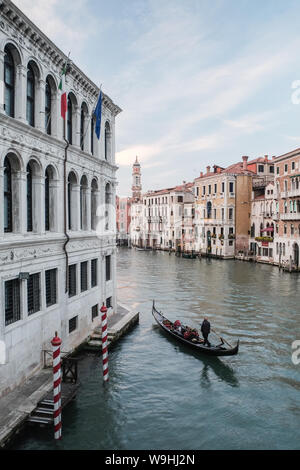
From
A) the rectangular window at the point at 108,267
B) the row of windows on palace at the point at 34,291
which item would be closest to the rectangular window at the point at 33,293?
the row of windows on palace at the point at 34,291

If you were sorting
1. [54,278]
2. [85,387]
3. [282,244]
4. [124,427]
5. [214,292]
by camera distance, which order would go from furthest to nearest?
[282,244]
[214,292]
[54,278]
[85,387]
[124,427]

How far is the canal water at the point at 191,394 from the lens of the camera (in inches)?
358

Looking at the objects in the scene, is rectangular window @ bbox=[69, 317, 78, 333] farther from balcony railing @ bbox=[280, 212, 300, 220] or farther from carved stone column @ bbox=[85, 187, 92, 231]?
balcony railing @ bbox=[280, 212, 300, 220]

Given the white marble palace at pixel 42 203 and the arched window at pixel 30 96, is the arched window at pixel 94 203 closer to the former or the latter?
the white marble palace at pixel 42 203

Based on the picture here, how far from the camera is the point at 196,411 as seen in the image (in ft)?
34.1

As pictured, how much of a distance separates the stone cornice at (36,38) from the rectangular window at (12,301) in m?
6.08

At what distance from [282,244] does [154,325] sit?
26.0 meters

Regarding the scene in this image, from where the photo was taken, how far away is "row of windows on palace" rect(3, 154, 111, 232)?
10.3 meters

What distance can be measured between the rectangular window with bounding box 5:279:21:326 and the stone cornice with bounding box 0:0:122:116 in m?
6.08

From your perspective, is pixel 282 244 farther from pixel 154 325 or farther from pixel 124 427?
pixel 124 427

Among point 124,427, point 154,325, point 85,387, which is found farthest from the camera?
point 154,325
